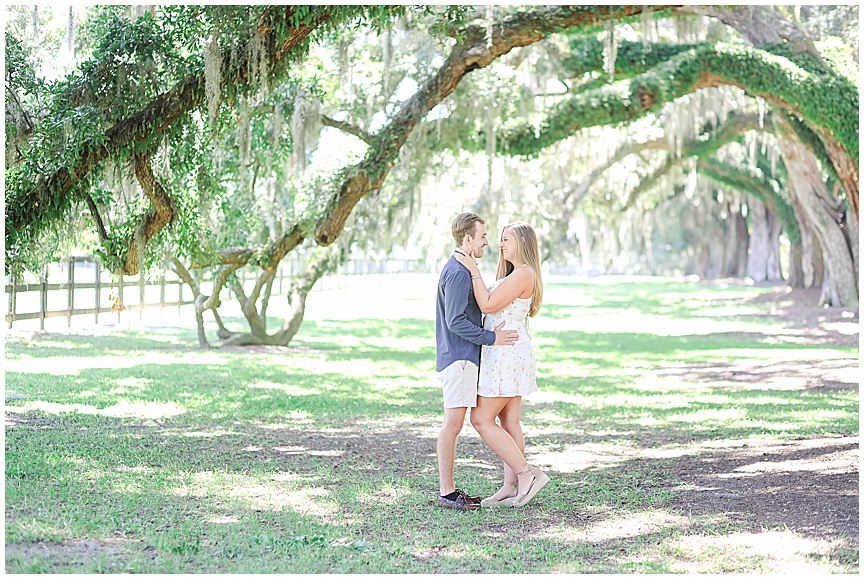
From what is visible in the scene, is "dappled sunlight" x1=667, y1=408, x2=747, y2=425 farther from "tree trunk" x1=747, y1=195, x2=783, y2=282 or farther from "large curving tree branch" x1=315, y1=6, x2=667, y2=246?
"tree trunk" x1=747, y1=195, x2=783, y2=282

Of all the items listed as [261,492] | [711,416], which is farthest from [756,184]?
[261,492]

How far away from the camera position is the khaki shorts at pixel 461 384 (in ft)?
16.7

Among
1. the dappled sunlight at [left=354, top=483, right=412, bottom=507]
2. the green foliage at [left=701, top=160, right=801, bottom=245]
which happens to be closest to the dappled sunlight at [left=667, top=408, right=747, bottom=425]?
the dappled sunlight at [left=354, top=483, right=412, bottom=507]

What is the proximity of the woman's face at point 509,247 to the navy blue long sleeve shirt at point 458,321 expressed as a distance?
32 cm

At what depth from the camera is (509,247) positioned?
5.31 meters

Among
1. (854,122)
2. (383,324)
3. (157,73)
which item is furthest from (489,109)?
(383,324)

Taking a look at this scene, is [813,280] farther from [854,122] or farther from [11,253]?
[11,253]

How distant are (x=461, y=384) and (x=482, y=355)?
0.24 metres

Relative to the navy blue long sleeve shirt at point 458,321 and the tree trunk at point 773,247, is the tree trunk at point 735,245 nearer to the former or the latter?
the tree trunk at point 773,247

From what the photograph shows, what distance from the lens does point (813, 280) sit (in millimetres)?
27766

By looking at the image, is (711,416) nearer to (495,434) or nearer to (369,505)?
(495,434)

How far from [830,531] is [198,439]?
447 cm

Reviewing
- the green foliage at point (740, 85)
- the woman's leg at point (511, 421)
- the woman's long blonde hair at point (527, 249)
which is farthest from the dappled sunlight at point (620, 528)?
the green foliage at point (740, 85)

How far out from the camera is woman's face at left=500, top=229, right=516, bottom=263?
209 inches
